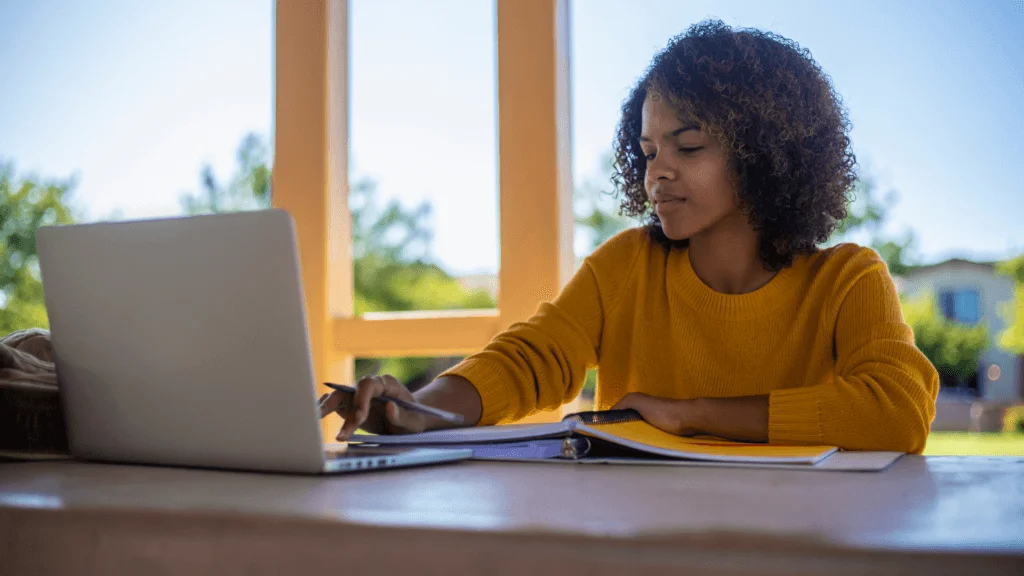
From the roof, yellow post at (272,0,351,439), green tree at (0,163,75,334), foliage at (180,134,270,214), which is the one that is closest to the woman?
yellow post at (272,0,351,439)

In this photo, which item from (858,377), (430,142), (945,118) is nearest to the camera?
(858,377)

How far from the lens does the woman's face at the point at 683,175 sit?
5.19 ft

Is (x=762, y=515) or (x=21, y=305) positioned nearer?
(x=762, y=515)

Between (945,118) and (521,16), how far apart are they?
773 centimetres

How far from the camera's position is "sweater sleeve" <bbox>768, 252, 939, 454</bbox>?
1147 mm

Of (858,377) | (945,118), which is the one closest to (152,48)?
(858,377)

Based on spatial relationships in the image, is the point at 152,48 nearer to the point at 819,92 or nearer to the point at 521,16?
the point at 521,16

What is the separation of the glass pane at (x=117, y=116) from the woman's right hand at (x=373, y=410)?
2.35 metres

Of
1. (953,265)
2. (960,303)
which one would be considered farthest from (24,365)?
(960,303)

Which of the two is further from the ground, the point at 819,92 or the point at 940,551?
the point at 819,92

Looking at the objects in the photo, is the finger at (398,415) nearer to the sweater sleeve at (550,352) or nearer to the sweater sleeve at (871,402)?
the sweater sleeve at (550,352)

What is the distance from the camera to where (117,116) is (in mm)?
3473

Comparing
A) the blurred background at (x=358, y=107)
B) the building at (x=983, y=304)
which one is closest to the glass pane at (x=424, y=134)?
the blurred background at (x=358, y=107)

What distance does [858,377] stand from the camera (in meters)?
1.22
